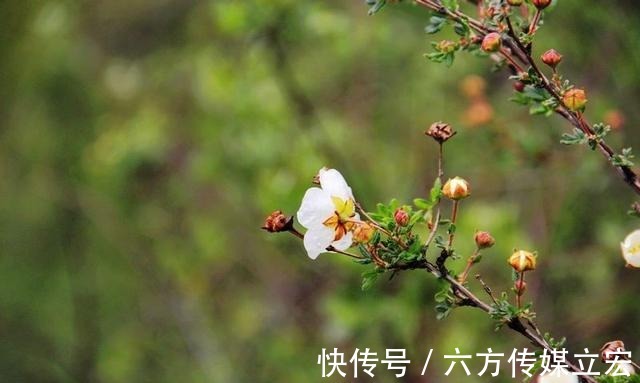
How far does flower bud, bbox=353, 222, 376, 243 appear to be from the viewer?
44.9 inches

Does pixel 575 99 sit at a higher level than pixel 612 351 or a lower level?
higher

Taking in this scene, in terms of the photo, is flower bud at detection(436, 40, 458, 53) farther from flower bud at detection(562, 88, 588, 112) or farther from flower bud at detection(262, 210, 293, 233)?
flower bud at detection(262, 210, 293, 233)

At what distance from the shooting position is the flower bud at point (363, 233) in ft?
3.74

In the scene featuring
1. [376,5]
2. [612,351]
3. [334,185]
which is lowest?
[612,351]

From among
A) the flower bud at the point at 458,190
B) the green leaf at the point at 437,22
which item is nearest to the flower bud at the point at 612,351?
the flower bud at the point at 458,190

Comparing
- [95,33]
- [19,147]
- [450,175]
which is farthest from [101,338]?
[450,175]

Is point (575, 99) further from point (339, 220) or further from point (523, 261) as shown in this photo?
point (339, 220)

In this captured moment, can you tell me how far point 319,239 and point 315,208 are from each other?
1.6 inches

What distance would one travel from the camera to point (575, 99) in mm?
1174

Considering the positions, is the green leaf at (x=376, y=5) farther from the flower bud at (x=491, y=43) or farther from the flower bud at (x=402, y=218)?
the flower bud at (x=402, y=218)

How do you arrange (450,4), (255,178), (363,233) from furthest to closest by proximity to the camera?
(255,178), (450,4), (363,233)

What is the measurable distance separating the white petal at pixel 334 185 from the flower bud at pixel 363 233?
0.17ft

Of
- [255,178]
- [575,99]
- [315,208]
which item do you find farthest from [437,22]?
[255,178]

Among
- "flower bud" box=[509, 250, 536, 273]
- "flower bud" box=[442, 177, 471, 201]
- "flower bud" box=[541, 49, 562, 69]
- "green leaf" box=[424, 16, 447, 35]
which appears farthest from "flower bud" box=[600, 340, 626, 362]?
"green leaf" box=[424, 16, 447, 35]
